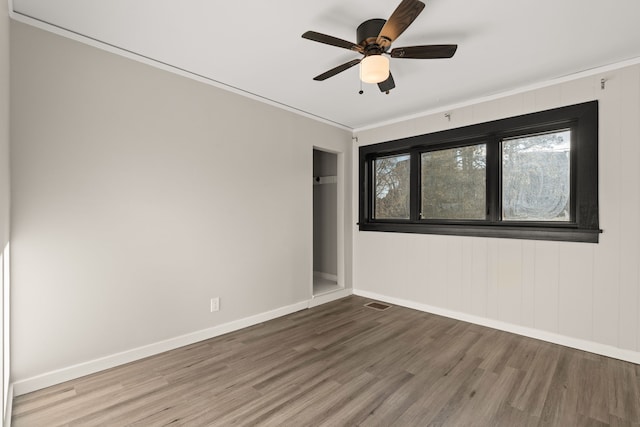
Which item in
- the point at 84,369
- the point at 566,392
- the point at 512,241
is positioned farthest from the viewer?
the point at 512,241

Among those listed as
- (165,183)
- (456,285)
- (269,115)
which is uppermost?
(269,115)

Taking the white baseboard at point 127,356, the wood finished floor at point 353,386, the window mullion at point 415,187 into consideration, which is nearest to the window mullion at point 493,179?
the window mullion at point 415,187

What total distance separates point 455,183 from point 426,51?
2101 millimetres

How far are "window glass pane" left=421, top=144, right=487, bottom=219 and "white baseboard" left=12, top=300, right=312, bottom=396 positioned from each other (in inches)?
97.0

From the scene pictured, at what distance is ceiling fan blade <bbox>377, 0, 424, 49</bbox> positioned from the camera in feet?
5.48

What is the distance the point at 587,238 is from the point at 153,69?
4.27 metres

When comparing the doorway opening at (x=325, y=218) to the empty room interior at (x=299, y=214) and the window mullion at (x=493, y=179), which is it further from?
the window mullion at (x=493, y=179)

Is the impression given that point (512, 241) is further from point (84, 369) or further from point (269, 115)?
point (84, 369)

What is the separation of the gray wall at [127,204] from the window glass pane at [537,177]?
2.66m

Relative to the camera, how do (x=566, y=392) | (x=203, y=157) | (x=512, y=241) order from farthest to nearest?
(x=512, y=241), (x=203, y=157), (x=566, y=392)

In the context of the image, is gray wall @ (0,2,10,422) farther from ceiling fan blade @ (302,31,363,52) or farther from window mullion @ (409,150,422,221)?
window mullion @ (409,150,422,221)

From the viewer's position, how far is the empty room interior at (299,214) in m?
2.06

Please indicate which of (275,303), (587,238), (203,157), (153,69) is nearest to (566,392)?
(587,238)

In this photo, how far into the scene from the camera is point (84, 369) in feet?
7.70
